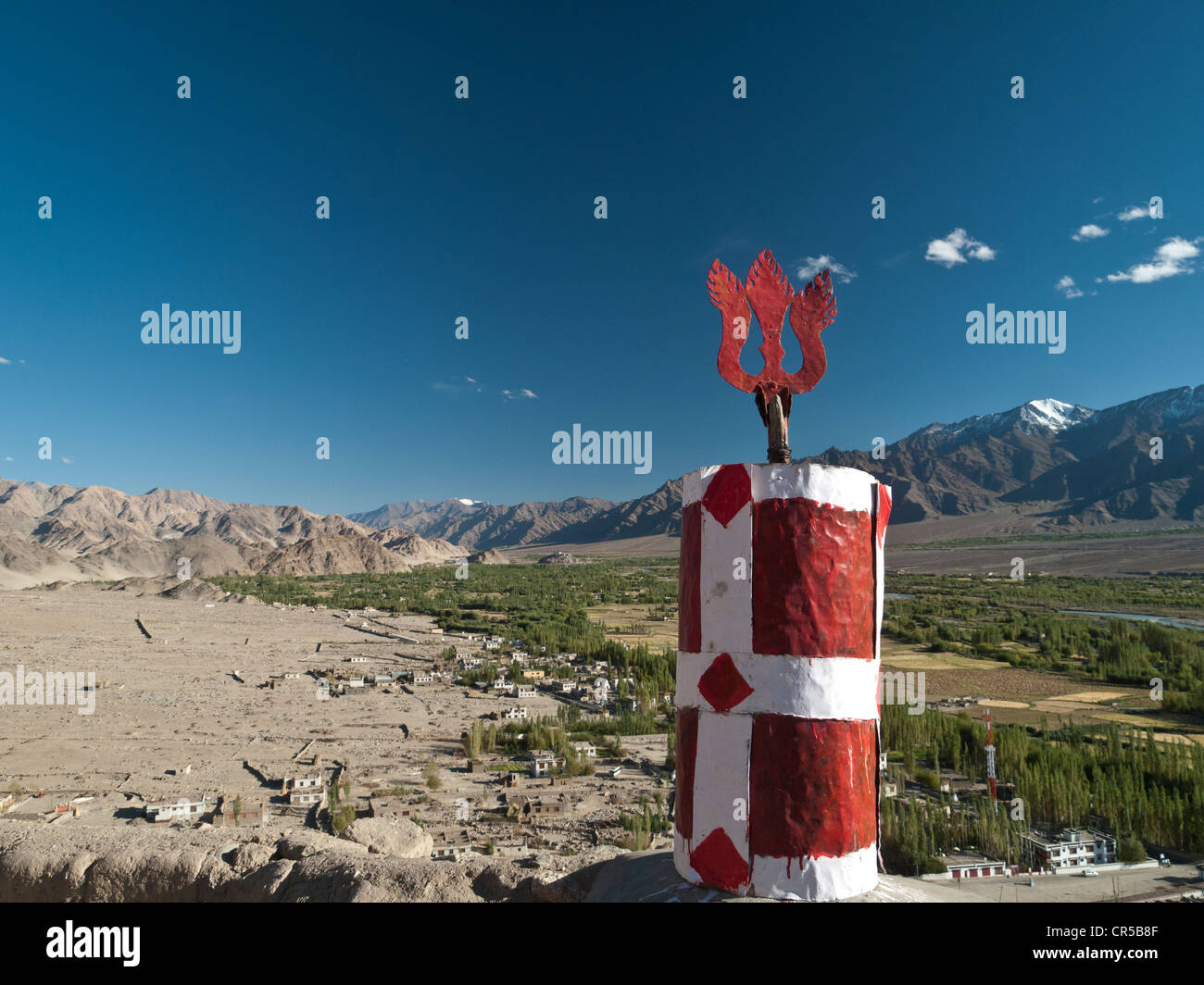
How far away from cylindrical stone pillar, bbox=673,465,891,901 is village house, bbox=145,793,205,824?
11.4 metres

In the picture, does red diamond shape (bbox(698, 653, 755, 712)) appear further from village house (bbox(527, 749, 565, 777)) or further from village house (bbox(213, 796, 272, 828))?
village house (bbox(527, 749, 565, 777))

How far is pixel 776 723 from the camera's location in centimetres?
307

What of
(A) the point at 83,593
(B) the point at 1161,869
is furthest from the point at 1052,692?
(A) the point at 83,593

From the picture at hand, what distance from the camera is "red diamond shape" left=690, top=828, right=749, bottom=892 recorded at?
3113mm

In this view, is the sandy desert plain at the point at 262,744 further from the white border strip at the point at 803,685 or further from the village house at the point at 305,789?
the white border strip at the point at 803,685

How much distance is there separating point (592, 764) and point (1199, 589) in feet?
232

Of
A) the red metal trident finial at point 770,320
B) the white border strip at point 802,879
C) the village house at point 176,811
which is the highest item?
the red metal trident finial at point 770,320

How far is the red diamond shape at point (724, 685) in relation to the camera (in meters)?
3.11

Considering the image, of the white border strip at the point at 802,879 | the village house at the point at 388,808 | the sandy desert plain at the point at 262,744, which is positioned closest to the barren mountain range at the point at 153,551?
the sandy desert plain at the point at 262,744

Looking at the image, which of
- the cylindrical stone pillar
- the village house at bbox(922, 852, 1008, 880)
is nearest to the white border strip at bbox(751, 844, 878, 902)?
the cylindrical stone pillar

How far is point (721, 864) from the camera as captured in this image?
3.16 meters

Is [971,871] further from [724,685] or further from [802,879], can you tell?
[724,685]

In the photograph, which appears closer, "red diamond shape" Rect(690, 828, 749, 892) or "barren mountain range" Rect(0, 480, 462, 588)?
"red diamond shape" Rect(690, 828, 749, 892)
